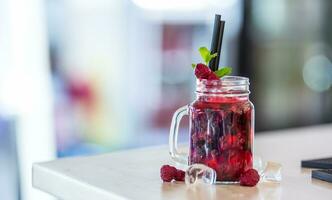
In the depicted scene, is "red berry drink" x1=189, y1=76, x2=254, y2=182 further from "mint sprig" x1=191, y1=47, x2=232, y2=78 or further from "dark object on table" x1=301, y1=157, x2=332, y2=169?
"dark object on table" x1=301, y1=157, x2=332, y2=169

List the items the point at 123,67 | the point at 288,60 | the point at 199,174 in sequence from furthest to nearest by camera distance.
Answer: the point at 288,60, the point at 123,67, the point at 199,174

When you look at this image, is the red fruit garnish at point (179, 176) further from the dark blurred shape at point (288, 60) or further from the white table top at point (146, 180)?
the dark blurred shape at point (288, 60)

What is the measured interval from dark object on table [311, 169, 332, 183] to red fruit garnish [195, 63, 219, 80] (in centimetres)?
21

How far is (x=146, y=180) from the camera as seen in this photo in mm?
985

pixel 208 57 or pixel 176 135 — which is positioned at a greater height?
pixel 208 57

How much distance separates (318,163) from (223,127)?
23 centimetres

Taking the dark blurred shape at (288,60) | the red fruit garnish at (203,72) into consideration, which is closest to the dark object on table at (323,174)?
the red fruit garnish at (203,72)

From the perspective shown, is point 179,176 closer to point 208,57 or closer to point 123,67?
point 208,57

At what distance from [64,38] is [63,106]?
0.25m

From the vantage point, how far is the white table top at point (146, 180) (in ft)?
2.96

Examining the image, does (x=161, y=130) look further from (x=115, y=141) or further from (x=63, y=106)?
(x=63, y=106)

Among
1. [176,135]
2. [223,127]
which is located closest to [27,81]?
[176,135]

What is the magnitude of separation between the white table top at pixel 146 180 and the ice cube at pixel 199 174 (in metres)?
0.01

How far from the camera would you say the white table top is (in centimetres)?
90
